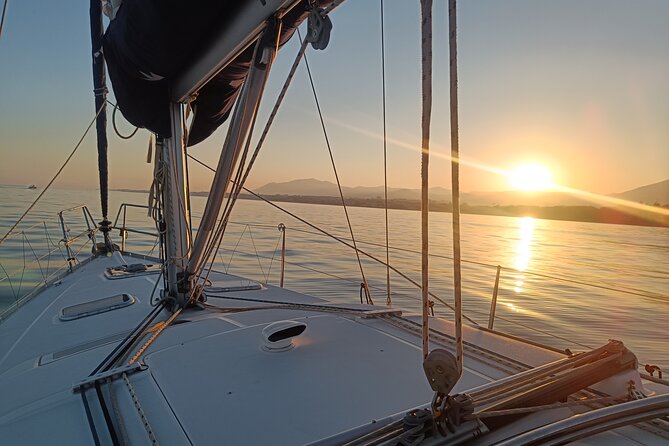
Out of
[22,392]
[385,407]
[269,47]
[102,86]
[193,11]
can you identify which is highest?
[102,86]

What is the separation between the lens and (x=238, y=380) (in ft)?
4.94

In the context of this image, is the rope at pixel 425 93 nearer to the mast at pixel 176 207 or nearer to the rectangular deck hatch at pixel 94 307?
the mast at pixel 176 207

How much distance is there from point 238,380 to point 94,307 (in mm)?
2114

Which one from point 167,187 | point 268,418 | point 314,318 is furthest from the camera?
point 167,187

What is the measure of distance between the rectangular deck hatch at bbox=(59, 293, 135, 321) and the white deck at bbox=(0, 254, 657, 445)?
38 centimetres

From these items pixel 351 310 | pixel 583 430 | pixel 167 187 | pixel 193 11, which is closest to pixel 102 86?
pixel 167 187

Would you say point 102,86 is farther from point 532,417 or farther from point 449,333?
point 532,417

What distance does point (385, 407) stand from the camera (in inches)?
51.1

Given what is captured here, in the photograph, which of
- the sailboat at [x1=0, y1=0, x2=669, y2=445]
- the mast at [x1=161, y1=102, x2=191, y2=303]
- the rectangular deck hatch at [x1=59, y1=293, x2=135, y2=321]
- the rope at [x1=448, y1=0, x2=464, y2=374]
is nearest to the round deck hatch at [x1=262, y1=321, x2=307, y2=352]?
the sailboat at [x1=0, y1=0, x2=669, y2=445]

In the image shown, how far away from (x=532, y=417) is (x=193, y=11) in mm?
1926

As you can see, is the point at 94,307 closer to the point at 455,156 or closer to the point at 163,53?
the point at 163,53

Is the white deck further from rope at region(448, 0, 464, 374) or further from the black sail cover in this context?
the black sail cover

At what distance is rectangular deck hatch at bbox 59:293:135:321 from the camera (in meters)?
2.86

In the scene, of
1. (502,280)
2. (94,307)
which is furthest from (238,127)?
(502,280)
